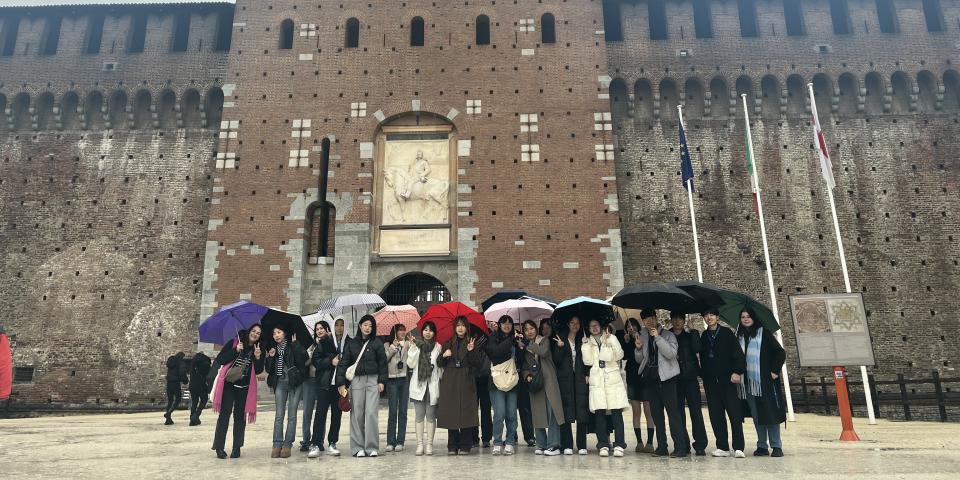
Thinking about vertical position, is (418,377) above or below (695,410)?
above

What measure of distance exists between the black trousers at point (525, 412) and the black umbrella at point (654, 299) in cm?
169

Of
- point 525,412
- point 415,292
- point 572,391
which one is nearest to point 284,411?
point 525,412

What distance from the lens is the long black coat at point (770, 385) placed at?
22.8ft

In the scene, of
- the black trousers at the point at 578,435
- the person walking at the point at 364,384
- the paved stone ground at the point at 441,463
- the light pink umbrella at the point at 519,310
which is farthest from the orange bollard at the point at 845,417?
the person walking at the point at 364,384

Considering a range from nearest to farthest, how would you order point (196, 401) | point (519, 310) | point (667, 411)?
point (667, 411) < point (519, 310) < point (196, 401)

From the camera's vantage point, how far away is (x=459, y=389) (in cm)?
746

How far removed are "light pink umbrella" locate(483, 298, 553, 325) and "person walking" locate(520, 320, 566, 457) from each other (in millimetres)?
829

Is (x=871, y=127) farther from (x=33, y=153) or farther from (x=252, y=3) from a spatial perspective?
(x=33, y=153)

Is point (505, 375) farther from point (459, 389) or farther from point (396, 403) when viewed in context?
point (396, 403)

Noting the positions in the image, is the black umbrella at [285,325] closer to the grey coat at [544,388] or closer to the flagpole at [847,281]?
the grey coat at [544,388]

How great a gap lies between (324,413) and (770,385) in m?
5.37

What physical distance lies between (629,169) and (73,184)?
1918 centimetres

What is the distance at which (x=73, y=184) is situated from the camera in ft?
68.1

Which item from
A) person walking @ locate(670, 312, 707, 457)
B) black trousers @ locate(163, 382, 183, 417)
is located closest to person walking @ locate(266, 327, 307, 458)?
person walking @ locate(670, 312, 707, 457)
